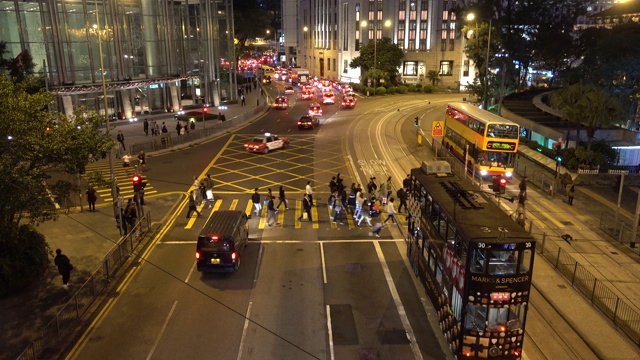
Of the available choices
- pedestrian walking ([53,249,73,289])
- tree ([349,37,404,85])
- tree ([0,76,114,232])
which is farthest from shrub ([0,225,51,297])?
tree ([349,37,404,85])

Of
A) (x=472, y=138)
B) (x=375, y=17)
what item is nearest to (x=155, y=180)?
(x=472, y=138)

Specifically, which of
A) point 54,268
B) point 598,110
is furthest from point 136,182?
point 598,110

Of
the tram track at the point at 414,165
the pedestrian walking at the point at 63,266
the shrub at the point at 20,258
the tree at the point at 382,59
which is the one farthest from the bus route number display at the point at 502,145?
the tree at the point at 382,59

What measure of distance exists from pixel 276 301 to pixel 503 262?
731 cm

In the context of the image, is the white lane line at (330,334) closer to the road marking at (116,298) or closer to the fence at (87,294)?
the road marking at (116,298)

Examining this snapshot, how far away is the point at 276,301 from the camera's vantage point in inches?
624

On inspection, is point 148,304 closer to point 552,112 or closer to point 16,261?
point 16,261

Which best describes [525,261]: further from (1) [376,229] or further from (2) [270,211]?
(2) [270,211]

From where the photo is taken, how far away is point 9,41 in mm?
42344

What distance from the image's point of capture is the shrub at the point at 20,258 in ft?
51.9

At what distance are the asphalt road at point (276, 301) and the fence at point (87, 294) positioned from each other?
2.14 feet

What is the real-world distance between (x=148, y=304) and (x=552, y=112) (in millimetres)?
38859

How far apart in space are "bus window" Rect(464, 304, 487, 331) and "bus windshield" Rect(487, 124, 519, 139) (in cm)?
1955

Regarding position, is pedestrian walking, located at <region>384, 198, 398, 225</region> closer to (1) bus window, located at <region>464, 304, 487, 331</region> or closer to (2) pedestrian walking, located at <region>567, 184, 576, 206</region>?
(2) pedestrian walking, located at <region>567, 184, 576, 206</region>
